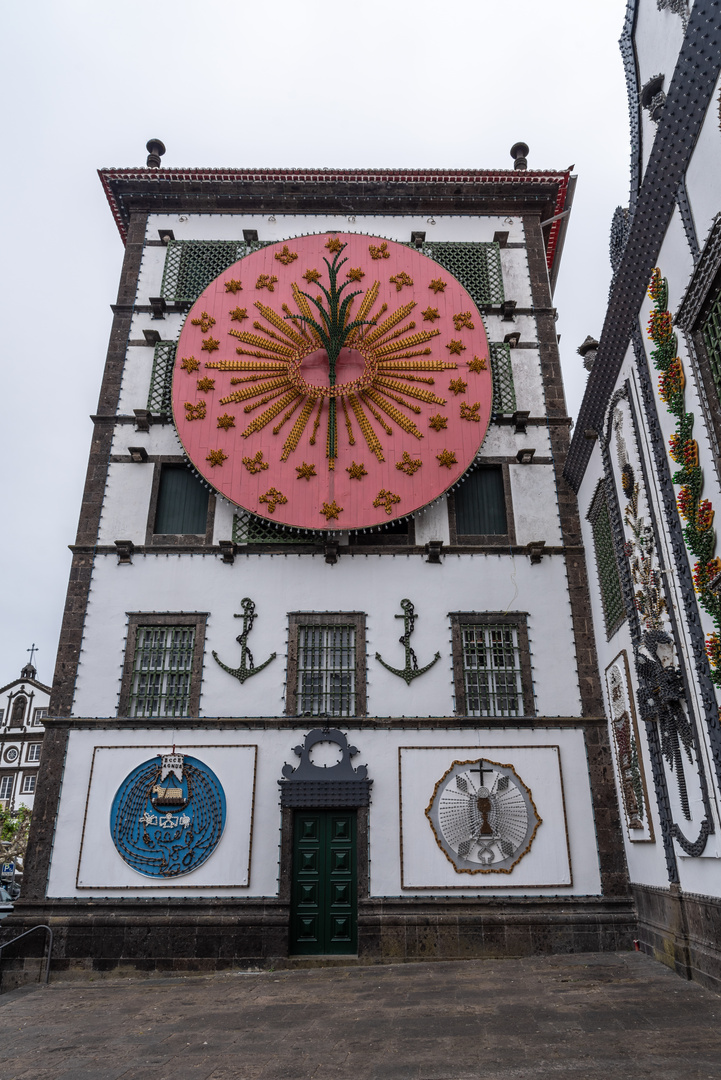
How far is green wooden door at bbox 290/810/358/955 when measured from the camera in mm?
12016

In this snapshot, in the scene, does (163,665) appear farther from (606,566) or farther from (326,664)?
(606,566)

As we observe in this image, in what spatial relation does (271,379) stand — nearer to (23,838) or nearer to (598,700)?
(598,700)

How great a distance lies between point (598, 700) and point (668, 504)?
5.00 metres

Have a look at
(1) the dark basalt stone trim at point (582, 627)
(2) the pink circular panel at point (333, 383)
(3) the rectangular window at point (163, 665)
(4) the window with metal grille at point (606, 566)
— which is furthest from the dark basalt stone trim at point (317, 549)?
(3) the rectangular window at point (163, 665)

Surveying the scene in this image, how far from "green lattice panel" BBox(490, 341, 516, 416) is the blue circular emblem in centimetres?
880

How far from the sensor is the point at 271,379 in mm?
15141

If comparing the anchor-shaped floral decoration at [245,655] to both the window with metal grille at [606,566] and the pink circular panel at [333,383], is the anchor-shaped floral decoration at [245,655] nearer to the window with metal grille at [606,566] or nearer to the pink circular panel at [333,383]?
the pink circular panel at [333,383]

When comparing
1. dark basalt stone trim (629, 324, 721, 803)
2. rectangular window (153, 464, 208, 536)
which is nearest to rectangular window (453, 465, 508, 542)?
dark basalt stone trim (629, 324, 721, 803)

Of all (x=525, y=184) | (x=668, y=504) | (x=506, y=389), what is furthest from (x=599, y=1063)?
(x=525, y=184)

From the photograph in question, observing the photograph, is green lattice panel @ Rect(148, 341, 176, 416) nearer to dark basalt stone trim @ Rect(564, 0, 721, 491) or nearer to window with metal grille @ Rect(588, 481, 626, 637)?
dark basalt stone trim @ Rect(564, 0, 721, 491)

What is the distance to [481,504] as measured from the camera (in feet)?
48.2

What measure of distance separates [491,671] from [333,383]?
6.21 m

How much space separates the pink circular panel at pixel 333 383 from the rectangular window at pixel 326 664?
1758 mm

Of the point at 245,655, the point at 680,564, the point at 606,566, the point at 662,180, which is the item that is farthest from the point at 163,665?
the point at 662,180
